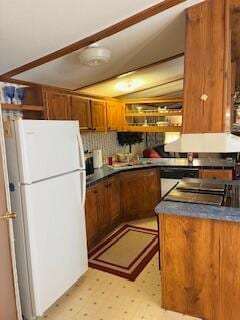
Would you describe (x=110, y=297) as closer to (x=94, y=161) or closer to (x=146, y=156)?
(x=94, y=161)

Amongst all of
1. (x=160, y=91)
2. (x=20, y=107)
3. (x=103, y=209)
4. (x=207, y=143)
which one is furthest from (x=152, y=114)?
(x=207, y=143)

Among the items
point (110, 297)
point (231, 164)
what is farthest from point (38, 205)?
point (231, 164)

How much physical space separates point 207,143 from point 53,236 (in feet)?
5.06

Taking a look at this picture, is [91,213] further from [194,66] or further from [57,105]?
[194,66]

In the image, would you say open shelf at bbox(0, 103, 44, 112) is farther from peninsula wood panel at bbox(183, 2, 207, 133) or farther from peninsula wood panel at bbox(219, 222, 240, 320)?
peninsula wood panel at bbox(219, 222, 240, 320)

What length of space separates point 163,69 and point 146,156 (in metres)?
2.15

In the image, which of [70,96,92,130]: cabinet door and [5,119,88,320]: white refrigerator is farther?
[70,96,92,130]: cabinet door

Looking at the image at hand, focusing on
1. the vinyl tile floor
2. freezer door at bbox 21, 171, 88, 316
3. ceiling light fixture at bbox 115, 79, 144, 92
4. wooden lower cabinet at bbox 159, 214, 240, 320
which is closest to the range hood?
wooden lower cabinet at bbox 159, 214, 240, 320

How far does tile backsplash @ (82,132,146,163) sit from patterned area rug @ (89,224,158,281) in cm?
149

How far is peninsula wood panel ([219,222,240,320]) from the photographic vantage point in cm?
188

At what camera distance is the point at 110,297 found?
2.42 metres

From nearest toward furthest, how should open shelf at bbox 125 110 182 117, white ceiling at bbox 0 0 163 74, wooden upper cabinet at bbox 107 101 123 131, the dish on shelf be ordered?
white ceiling at bbox 0 0 163 74 → wooden upper cabinet at bbox 107 101 123 131 → open shelf at bbox 125 110 182 117 → the dish on shelf

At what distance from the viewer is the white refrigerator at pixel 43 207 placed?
2.00 metres

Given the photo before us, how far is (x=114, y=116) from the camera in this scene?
4.55 meters
